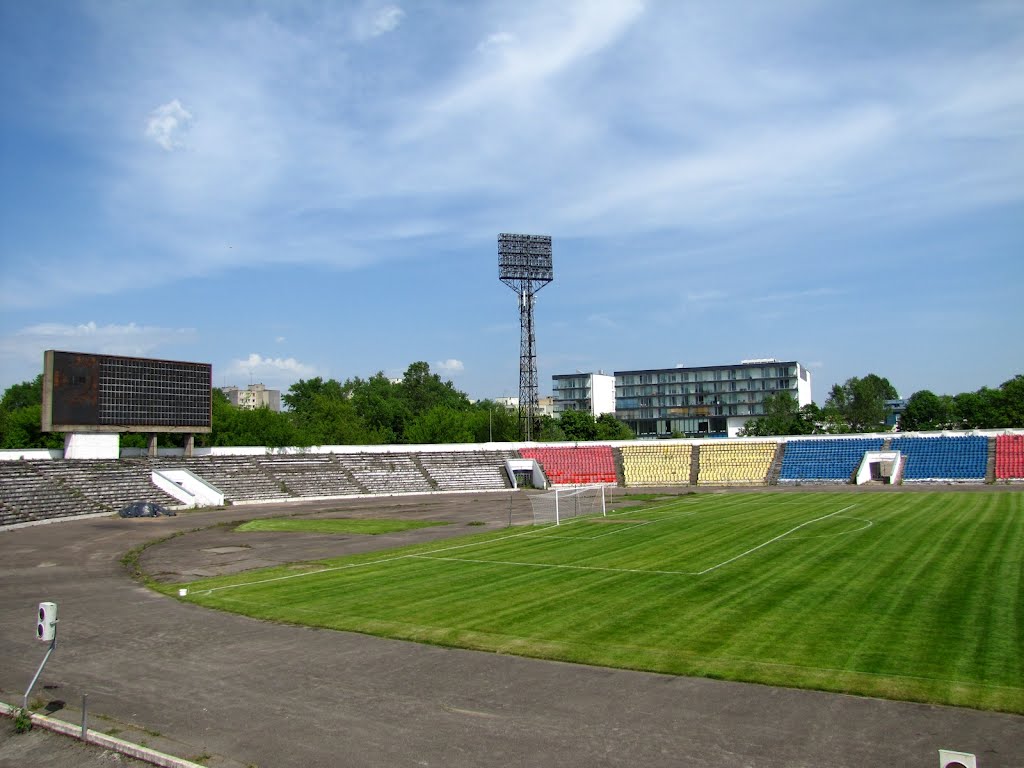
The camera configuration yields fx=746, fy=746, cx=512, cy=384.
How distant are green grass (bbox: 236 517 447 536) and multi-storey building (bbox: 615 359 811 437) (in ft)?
380

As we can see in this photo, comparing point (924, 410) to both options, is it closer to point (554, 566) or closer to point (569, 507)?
point (569, 507)

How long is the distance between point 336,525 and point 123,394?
80.6 feet

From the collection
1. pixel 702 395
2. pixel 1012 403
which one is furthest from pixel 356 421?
pixel 1012 403

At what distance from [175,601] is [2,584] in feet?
26.9

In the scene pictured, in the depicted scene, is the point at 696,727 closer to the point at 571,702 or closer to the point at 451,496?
the point at 571,702

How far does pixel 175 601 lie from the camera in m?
22.7

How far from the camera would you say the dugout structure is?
53.2m

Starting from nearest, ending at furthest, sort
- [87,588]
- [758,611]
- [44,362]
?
[758,611] → [87,588] → [44,362]

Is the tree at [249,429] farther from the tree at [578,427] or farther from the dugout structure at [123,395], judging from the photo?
the tree at [578,427]

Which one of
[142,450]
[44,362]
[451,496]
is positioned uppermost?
[44,362]

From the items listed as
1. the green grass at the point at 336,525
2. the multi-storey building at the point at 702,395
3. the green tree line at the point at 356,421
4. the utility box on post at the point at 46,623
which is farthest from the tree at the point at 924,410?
the utility box on post at the point at 46,623

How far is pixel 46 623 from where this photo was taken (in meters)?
12.1

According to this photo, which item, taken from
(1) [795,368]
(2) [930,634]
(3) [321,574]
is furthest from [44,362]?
(1) [795,368]

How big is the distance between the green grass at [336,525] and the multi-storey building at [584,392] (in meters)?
125
